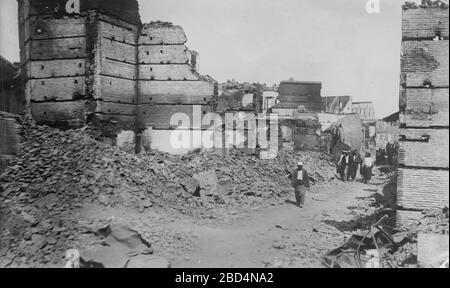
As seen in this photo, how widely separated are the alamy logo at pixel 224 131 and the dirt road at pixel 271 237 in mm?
3573

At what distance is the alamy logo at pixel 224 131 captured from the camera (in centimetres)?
1287

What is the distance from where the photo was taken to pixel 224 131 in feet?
44.0

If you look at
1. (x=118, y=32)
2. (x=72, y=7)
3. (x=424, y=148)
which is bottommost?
(x=424, y=148)

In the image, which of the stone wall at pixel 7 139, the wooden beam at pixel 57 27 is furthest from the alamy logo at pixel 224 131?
the stone wall at pixel 7 139

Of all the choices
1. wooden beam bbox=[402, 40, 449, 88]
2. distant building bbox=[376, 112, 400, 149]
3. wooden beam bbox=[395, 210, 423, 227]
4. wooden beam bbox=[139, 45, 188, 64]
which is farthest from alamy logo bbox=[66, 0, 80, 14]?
distant building bbox=[376, 112, 400, 149]

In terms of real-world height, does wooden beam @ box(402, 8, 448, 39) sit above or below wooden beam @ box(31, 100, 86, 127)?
above

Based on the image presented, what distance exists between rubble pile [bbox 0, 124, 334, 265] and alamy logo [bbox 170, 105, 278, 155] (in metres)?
0.64

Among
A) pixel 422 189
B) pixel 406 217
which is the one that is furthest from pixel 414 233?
pixel 422 189

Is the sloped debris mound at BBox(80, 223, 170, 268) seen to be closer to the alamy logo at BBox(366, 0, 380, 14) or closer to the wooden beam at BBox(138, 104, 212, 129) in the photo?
the wooden beam at BBox(138, 104, 212, 129)

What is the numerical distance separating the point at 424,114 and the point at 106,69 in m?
9.74

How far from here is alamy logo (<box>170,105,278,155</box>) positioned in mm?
12867

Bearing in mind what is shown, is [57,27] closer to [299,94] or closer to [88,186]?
[88,186]
